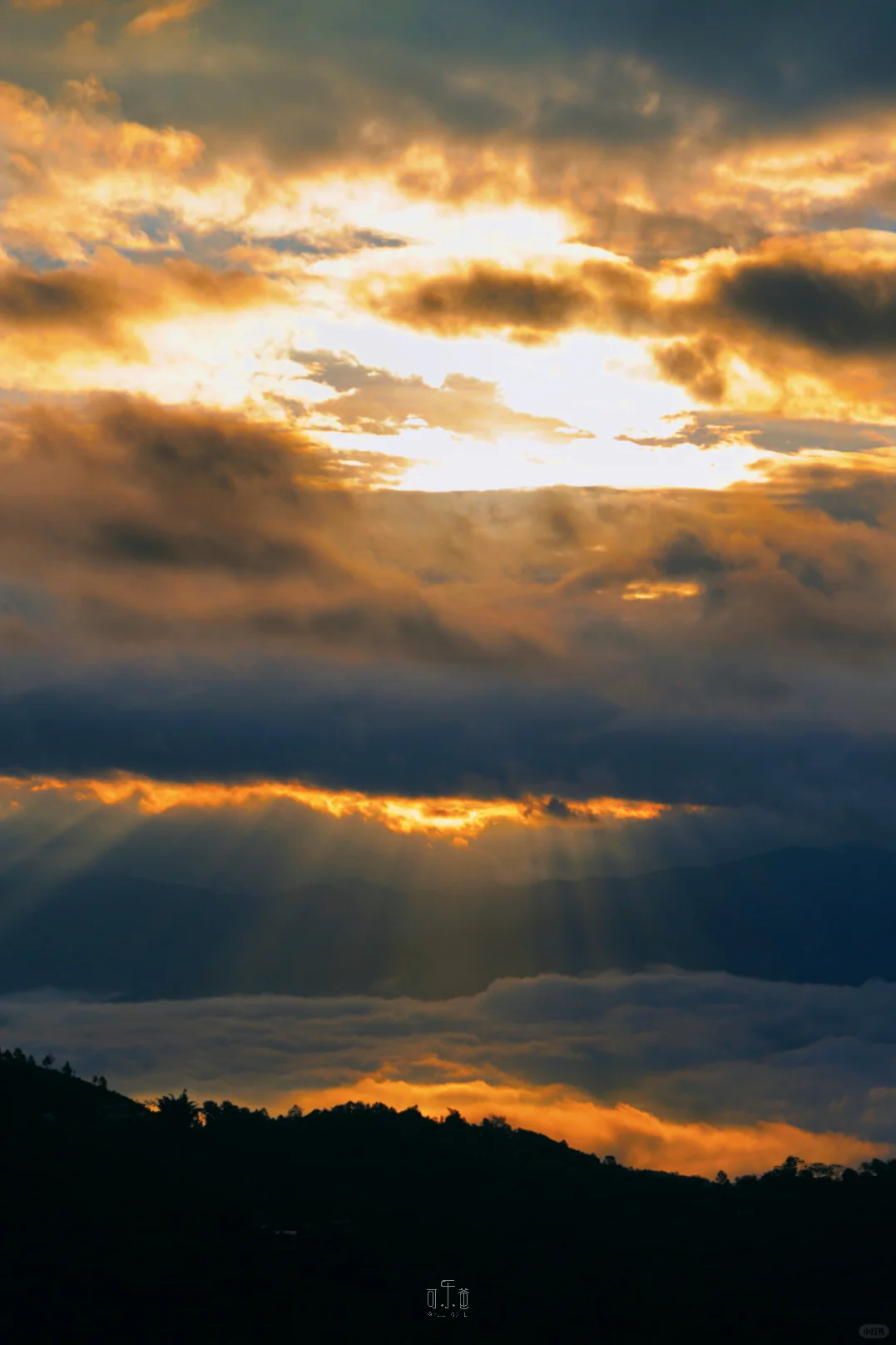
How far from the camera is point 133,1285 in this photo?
147625mm

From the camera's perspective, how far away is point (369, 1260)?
163 m

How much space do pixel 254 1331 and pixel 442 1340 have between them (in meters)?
21.1

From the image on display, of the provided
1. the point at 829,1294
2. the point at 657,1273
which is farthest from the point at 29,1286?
the point at 829,1294

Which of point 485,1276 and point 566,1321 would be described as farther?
point 485,1276

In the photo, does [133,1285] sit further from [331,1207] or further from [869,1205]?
[869,1205]

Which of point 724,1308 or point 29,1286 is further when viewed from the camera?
point 724,1308

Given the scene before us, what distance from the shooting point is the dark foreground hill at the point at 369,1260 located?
146m

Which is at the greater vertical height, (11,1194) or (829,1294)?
(11,1194)

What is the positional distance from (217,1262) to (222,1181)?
3319 cm

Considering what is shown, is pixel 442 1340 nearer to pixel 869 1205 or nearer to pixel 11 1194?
pixel 11 1194

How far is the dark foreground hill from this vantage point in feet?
478

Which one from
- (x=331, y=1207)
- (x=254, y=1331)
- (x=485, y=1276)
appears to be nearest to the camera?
(x=254, y=1331)

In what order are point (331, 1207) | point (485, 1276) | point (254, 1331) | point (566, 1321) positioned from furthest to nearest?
1. point (331, 1207)
2. point (485, 1276)
3. point (566, 1321)
4. point (254, 1331)

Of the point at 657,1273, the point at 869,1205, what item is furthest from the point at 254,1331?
the point at 869,1205
